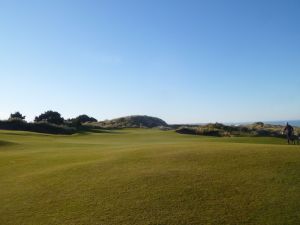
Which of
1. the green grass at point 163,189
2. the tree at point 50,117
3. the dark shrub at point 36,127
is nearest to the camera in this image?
the green grass at point 163,189

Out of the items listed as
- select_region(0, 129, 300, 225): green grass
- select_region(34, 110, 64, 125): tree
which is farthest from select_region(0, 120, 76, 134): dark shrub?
select_region(0, 129, 300, 225): green grass

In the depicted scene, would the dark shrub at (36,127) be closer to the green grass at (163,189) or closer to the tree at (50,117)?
the tree at (50,117)

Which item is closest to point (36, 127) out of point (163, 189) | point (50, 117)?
point (50, 117)

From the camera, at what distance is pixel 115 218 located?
38.1ft

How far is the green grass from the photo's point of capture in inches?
459

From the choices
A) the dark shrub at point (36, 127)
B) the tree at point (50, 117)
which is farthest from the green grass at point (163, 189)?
the tree at point (50, 117)

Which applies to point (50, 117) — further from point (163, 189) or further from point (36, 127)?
point (163, 189)

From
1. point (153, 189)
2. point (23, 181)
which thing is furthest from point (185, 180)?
point (23, 181)

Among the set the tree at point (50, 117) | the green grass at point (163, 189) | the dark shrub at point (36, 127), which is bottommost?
the green grass at point (163, 189)

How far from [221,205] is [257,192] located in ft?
5.50

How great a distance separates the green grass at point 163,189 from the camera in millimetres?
11656

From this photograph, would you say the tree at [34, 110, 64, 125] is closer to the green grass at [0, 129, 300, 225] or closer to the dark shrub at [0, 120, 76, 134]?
the dark shrub at [0, 120, 76, 134]

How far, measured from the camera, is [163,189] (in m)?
13.9

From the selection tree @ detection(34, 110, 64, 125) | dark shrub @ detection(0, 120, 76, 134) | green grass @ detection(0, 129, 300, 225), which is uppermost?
tree @ detection(34, 110, 64, 125)
